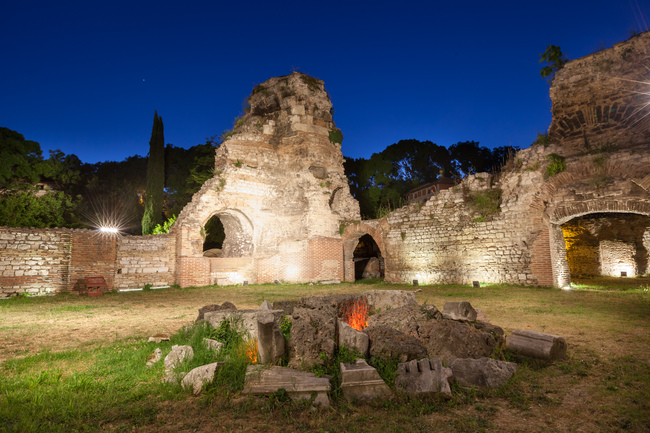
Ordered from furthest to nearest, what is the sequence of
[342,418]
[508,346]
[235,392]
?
[508,346], [235,392], [342,418]

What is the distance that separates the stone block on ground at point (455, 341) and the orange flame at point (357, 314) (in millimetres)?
1169

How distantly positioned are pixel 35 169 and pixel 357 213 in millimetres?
15454

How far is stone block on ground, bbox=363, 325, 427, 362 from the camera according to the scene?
3.73m

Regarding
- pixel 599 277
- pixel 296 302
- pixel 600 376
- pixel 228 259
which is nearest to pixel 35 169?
pixel 228 259

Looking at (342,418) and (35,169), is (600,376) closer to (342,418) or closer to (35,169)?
(342,418)

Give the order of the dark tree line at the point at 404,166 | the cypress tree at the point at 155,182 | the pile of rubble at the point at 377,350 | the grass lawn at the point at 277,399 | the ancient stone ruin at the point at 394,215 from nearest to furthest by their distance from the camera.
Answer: the grass lawn at the point at 277,399
the pile of rubble at the point at 377,350
the ancient stone ruin at the point at 394,215
the cypress tree at the point at 155,182
the dark tree line at the point at 404,166

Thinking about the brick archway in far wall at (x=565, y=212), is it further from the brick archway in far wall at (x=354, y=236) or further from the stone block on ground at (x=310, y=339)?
the stone block on ground at (x=310, y=339)

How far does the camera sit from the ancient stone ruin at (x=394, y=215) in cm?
1026

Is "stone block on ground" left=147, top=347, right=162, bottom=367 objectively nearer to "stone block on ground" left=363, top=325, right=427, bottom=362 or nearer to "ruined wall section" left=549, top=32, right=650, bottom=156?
"stone block on ground" left=363, top=325, right=427, bottom=362

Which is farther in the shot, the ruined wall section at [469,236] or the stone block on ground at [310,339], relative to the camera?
the ruined wall section at [469,236]

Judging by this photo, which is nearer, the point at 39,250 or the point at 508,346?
the point at 508,346

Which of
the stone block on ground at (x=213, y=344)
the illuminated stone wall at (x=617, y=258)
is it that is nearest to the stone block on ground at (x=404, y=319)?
the stone block on ground at (x=213, y=344)

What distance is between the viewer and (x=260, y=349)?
12.3 ft

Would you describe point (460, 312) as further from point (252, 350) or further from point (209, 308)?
point (209, 308)
